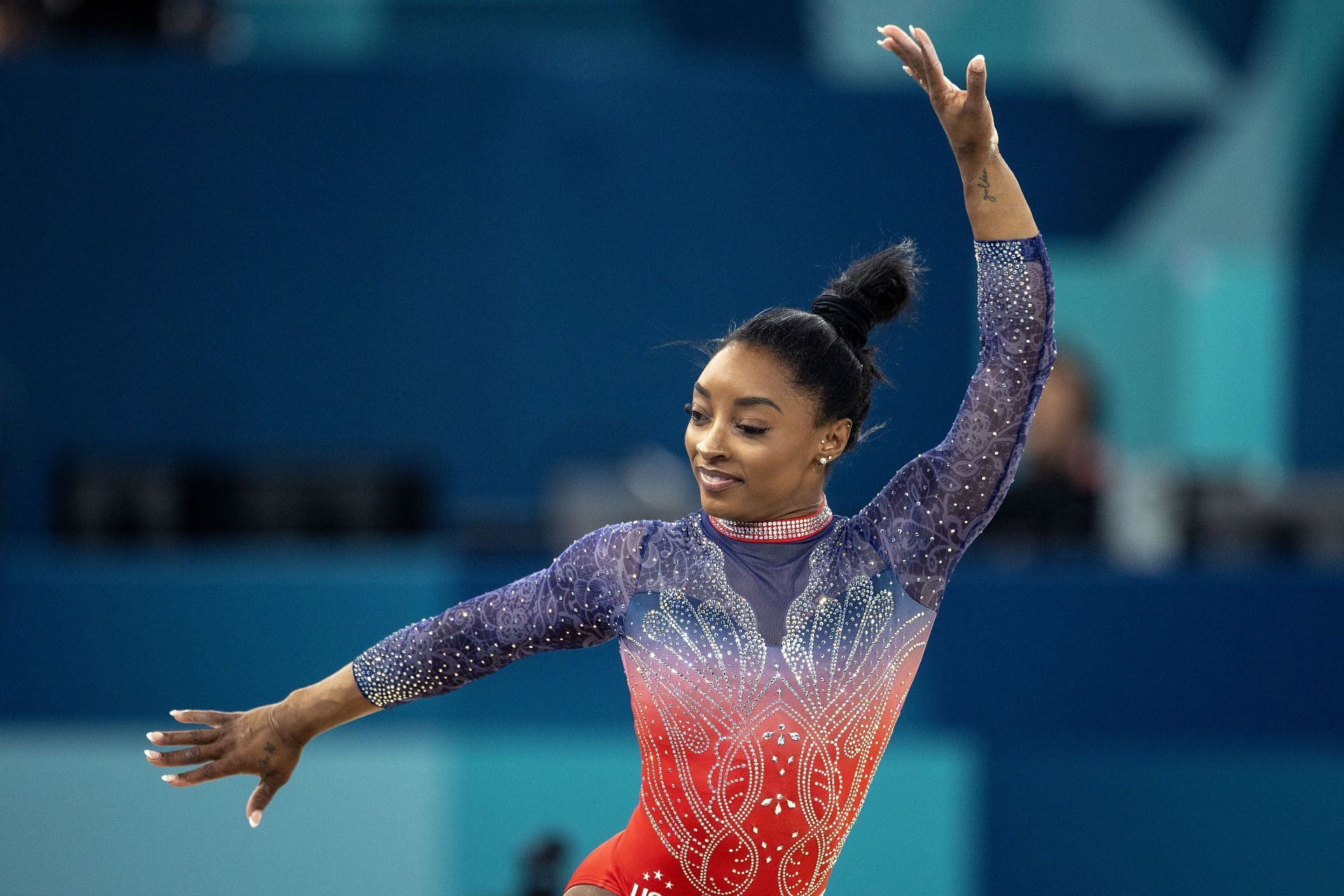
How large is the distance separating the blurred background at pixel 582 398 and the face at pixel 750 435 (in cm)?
96

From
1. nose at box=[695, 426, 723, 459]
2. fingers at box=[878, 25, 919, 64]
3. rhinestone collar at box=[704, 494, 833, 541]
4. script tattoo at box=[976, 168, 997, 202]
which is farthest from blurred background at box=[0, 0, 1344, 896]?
fingers at box=[878, 25, 919, 64]

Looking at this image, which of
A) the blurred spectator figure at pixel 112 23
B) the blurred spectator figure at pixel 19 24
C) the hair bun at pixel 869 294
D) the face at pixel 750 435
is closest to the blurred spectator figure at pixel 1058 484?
the hair bun at pixel 869 294

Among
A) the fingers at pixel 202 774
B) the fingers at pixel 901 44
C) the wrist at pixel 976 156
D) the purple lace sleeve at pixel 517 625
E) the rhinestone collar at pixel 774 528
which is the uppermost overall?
the fingers at pixel 901 44

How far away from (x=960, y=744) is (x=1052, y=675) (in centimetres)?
30

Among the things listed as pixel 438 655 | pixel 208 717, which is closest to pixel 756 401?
pixel 438 655

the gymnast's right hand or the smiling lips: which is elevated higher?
the smiling lips

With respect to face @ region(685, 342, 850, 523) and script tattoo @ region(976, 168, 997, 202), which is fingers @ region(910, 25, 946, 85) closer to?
script tattoo @ region(976, 168, 997, 202)

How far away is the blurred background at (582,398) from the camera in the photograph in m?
3.70

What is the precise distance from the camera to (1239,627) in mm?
3764

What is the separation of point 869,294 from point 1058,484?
2526 millimetres

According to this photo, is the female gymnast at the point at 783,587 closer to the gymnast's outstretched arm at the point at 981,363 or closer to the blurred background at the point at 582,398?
the gymnast's outstretched arm at the point at 981,363

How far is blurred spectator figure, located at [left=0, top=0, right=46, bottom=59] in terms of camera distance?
5.21 m

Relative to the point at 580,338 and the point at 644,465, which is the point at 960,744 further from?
the point at 580,338

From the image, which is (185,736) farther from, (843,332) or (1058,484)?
(1058,484)
